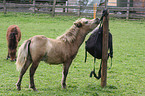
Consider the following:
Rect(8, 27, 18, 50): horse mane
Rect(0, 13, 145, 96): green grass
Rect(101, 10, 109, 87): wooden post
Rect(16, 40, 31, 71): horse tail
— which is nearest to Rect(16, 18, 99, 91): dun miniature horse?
Rect(16, 40, 31, 71): horse tail

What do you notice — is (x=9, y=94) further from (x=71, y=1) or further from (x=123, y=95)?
(x=71, y=1)

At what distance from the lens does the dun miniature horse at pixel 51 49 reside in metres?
5.08

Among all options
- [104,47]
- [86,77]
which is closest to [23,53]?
[104,47]

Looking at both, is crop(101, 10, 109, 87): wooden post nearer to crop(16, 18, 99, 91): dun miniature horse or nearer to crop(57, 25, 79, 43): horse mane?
crop(16, 18, 99, 91): dun miniature horse

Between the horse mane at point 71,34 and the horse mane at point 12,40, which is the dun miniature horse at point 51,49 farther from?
the horse mane at point 12,40

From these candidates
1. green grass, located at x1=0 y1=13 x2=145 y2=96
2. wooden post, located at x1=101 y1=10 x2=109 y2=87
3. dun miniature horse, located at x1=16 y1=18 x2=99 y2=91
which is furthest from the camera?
wooden post, located at x1=101 y1=10 x2=109 y2=87

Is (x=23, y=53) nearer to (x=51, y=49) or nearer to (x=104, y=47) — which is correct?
(x=51, y=49)

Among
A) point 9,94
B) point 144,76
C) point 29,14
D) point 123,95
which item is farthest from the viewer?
point 29,14

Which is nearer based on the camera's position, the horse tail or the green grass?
the horse tail

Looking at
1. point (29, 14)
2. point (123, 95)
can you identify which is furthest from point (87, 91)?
point (29, 14)

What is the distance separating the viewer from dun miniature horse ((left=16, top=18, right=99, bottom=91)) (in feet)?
16.7

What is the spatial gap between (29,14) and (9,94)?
58.5 ft

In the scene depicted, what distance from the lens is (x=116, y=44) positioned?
12422mm

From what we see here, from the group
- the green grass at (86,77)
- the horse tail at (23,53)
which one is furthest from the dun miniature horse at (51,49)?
the green grass at (86,77)
